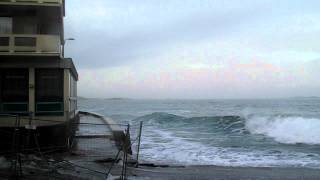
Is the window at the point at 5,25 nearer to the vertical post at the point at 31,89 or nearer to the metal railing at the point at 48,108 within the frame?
the vertical post at the point at 31,89

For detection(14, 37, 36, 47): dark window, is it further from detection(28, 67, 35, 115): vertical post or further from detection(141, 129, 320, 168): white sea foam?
detection(141, 129, 320, 168): white sea foam

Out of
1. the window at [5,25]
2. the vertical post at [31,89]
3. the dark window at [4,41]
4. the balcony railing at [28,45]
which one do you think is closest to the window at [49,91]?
the vertical post at [31,89]

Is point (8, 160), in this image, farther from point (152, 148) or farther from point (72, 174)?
point (152, 148)

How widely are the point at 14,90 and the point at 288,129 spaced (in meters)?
23.7

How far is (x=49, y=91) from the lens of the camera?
23984 millimetres

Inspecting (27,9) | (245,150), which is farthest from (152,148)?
(27,9)

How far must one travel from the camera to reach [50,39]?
24484mm

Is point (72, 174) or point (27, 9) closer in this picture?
point (72, 174)

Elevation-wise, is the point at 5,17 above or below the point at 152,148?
above

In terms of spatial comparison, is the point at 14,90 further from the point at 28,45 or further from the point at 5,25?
the point at 5,25

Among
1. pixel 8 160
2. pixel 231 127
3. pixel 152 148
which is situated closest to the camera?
pixel 8 160

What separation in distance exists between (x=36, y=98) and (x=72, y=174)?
377 inches

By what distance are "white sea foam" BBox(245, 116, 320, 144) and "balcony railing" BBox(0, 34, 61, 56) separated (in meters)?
14.9

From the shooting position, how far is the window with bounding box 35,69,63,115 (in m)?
23.7
